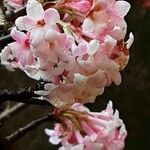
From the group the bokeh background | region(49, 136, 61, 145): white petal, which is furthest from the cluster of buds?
the bokeh background

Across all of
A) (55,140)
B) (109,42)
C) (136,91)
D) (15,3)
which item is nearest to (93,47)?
(109,42)

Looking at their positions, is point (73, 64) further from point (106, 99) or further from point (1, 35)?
point (106, 99)

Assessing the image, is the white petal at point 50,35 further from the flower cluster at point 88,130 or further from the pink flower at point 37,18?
the flower cluster at point 88,130

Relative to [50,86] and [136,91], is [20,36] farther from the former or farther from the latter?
[136,91]

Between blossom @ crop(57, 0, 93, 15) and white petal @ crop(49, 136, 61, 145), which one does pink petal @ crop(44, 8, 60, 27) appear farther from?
white petal @ crop(49, 136, 61, 145)

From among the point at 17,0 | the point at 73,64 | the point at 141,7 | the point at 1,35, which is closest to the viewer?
the point at 73,64

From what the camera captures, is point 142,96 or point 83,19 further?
point 142,96

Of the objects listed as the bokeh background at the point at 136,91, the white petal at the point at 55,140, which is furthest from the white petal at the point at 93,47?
the bokeh background at the point at 136,91

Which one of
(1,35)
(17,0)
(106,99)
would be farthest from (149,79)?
(1,35)
